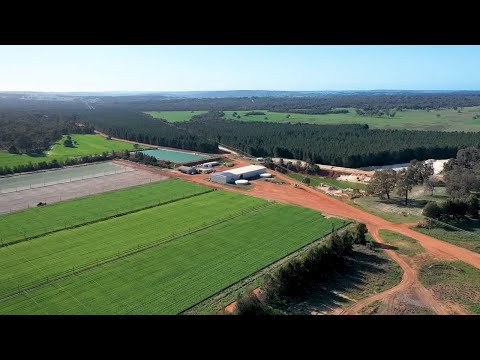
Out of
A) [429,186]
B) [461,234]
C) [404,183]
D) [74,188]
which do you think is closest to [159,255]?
[74,188]

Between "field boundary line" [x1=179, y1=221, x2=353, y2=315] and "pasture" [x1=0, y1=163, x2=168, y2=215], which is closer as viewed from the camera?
"field boundary line" [x1=179, y1=221, x2=353, y2=315]

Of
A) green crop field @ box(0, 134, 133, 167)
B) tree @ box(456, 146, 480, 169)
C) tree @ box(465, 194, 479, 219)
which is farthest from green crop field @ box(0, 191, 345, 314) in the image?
green crop field @ box(0, 134, 133, 167)

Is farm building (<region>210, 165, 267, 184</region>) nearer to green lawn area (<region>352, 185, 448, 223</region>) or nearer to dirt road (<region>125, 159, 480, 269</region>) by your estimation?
dirt road (<region>125, 159, 480, 269</region>)

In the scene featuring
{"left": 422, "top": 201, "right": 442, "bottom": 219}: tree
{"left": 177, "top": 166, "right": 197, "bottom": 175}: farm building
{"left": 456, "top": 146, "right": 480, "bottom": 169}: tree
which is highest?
{"left": 456, "top": 146, "right": 480, "bottom": 169}: tree

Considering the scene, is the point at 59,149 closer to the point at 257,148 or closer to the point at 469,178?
the point at 257,148

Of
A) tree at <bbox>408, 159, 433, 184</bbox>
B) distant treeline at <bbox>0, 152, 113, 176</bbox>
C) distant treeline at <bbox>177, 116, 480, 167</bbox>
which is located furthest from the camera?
distant treeline at <bbox>177, 116, 480, 167</bbox>

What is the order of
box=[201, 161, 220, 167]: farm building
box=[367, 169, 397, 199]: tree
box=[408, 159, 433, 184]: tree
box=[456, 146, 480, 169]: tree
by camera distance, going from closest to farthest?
box=[367, 169, 397, 199]: tree, box=[408, 159, 433, 184]: tree, box=[456, 146, 480, 169]: tree, box=[201, 161, 220, 167]: farm building

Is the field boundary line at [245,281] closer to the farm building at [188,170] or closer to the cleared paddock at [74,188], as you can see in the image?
the cleared paddock at [74,188]
